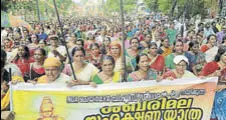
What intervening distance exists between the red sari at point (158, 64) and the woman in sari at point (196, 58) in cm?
31

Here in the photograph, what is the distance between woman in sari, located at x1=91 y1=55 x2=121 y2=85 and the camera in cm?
492

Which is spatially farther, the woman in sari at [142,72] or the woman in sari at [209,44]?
the woman in sari at [209,44]

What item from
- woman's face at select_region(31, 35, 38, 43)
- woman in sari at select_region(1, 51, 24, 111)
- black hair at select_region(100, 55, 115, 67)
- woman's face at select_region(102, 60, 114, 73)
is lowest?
woman in sari at select_region(1, 51, 24, 111)

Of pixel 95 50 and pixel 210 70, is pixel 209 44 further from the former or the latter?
pixel 95 50

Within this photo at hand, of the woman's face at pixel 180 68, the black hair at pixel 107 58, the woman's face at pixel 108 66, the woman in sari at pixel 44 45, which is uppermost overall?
the woman in sari at pixel 44 45

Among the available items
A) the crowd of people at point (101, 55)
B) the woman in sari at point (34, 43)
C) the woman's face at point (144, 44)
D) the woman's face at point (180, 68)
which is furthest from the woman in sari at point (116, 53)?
the woman in sari at point (34, 43)

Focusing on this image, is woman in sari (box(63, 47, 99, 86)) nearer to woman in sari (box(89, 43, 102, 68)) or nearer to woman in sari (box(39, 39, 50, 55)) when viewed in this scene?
woman in sari (box(89, 43, 102, 68))

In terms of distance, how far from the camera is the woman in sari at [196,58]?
5184mm

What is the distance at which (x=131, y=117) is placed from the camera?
195 inches

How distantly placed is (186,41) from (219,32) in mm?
399

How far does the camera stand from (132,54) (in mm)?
5098

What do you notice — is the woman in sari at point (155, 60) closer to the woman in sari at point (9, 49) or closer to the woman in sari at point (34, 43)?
the woman in sari at point (34, 43)

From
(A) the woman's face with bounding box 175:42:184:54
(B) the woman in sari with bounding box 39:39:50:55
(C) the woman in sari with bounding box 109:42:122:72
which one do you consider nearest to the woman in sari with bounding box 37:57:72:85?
(B) the woman in sari with bounding box 39:39:50:55

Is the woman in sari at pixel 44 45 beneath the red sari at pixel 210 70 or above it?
above
